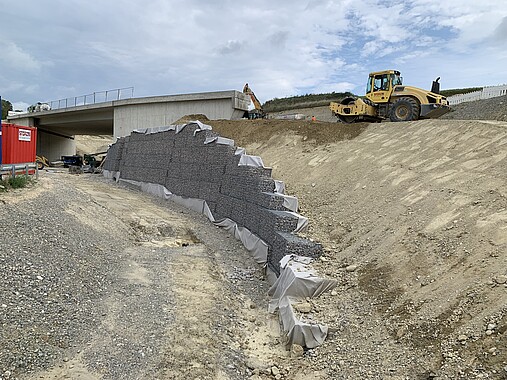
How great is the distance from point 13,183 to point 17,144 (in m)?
1.72

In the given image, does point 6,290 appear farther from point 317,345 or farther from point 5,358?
point 317,345

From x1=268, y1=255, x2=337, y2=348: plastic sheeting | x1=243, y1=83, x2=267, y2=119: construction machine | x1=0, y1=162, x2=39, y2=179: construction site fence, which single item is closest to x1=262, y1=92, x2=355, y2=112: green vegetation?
x1=243, y1=83, x2=267, y2=119: construction machine

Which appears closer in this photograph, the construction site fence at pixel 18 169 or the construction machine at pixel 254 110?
the construction site fence at pixel 18 169

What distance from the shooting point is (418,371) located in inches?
161

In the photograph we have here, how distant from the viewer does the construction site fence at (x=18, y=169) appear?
1096 centimetres

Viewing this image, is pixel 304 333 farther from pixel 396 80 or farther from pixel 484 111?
pixel 484 111

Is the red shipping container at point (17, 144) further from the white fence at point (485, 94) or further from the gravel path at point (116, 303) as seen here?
the white fence at point (485, 94)

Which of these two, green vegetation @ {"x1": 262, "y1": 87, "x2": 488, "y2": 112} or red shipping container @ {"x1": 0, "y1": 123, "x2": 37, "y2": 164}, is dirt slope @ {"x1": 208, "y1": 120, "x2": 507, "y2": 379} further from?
green vegetation @ {"x1": 262, "y1": 87, "x2": 488, "y2": 112}

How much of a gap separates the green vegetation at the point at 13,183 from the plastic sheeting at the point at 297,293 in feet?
24.4

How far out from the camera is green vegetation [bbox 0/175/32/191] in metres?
10.4

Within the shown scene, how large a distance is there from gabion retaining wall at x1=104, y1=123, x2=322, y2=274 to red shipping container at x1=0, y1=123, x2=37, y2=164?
5.91 m

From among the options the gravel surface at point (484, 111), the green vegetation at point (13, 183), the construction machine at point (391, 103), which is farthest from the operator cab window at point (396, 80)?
the green vegetation at point (13, 183)

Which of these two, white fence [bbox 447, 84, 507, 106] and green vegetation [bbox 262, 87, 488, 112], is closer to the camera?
white fence [bbox 447, 84, 507, 106]

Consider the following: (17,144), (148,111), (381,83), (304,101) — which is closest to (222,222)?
(17,144)
